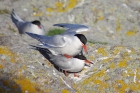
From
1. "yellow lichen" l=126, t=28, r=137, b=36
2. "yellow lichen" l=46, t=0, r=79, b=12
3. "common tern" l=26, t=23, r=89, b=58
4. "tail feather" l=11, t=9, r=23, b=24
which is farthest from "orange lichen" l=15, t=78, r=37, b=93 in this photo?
"yellow lichen" l=46, t=0, r=79, b=12

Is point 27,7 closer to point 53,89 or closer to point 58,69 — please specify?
point 58,69

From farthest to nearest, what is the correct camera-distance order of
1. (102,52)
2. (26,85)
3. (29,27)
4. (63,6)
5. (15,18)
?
1. (63,6)
2. (15,18)
3. (29,27)
4. (102,52)
5. (26,85)

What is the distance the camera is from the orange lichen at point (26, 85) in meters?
6.30

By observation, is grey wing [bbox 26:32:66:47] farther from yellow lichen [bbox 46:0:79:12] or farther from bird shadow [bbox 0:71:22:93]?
yellow lichen [bbox 46:0:79:12]

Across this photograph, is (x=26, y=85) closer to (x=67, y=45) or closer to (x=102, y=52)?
(x=67, y=45)

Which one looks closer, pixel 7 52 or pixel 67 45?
pixel 7 52

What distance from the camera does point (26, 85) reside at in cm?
639

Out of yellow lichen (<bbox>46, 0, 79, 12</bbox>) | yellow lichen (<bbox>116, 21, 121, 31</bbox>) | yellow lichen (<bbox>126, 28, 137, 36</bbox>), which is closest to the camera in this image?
yellow lichen (<bbox>126, 28, 137, 36</bbox>)

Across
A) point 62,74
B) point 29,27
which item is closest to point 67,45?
point 62,74

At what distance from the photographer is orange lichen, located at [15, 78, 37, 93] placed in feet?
20.7

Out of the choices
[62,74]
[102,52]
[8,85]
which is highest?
[8,85]

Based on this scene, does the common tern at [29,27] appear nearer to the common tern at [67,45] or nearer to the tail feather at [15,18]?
the tail feather at [15,18]

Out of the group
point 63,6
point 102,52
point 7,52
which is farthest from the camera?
point 63,6

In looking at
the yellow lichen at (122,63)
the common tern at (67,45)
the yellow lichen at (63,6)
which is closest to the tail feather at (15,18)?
the yellow lichen at (63,6)
